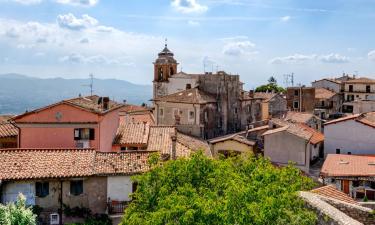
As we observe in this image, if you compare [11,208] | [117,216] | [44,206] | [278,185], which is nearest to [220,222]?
[278,185]

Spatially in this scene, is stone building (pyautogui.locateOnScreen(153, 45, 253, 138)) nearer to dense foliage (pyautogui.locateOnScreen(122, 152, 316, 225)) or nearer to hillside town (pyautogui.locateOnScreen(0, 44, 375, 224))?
Answer: hillside town (pyautogui.locateOnScreen(0, 44, 375, 224))

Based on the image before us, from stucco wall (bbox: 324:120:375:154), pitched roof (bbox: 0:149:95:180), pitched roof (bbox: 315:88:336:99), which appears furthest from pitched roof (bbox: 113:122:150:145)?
pitched roof (bbox: 315:88:336:99)

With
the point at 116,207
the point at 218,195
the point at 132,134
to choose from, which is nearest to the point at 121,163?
the point at 116,207

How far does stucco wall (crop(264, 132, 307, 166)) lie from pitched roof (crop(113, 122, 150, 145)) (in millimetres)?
10850

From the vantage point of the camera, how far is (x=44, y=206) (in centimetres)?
2677

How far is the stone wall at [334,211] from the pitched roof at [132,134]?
74.2 ft

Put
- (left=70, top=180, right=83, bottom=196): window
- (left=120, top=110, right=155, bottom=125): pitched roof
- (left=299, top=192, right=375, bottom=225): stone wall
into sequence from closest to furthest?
(left=299, top=192, right=375, bottom=225): stone wall < (left=70, top=180, right=83, bottom=196): window < (left=120, top=110, right=155, bottom=125): pitched roof

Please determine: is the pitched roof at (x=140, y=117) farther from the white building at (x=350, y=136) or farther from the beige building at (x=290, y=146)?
the white building at (x=350, y=136)

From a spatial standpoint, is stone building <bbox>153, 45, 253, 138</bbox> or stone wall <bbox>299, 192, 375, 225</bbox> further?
stone building <bbox>153, 45, 253, 138</bbox>

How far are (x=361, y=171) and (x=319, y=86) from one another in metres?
63.6

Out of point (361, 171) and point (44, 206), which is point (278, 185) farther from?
point (361, 171)

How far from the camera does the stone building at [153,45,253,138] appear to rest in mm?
49281

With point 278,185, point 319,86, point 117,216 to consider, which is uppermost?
point 319,86

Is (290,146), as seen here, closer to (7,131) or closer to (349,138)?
(349,138)
